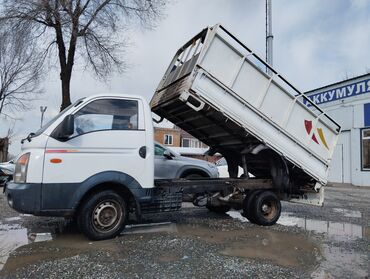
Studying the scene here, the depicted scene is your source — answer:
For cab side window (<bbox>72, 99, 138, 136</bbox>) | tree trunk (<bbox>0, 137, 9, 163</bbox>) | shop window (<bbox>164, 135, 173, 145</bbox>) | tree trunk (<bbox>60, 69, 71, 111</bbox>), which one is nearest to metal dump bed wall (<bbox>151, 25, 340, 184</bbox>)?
cab side window (<bbox>72, 99, 138, 136</bbox>)

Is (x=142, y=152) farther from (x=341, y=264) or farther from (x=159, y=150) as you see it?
(x=341, y=264)

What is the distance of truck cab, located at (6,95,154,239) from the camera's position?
5.73 meters

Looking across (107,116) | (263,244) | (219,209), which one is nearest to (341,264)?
(263,244)

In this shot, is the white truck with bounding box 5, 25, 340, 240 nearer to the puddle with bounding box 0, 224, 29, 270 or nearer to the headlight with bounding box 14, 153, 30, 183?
the headlight with bounding box 14, 153, 30, 183

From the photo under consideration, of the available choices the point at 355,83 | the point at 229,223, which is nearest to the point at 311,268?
the point at 229,223

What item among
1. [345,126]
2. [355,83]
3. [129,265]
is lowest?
[129,265]

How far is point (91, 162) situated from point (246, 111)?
2.97m

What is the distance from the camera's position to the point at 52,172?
5785 millimetres

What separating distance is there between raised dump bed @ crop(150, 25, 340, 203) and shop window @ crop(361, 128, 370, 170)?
14.5 metres

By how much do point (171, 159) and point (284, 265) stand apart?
476cm

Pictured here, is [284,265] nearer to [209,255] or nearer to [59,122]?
[209,255]

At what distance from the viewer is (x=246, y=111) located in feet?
23.1

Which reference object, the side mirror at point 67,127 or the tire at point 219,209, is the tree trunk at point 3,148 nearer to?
the tire at point 219,209

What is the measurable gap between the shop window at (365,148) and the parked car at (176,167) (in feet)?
47.6
